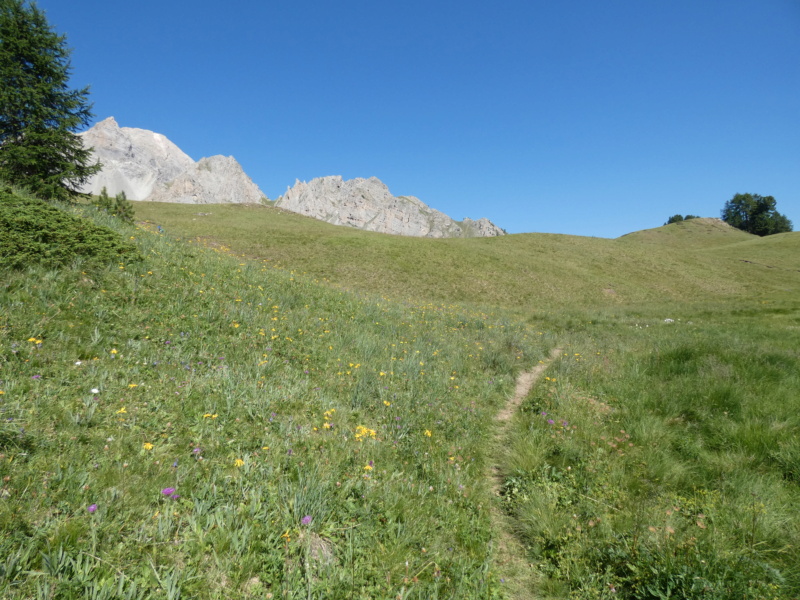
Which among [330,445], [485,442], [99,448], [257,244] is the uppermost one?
[257,244]

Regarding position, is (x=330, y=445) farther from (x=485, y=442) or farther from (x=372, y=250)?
(x=372, y=250)

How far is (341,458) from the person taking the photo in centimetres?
471

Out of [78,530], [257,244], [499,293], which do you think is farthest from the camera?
[257,244]

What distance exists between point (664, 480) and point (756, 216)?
16596 cm

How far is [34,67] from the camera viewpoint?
57.0ft

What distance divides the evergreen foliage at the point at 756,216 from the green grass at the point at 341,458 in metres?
154

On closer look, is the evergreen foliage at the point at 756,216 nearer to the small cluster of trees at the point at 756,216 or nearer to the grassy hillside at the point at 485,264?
the small cluster of trees at the point at 756,216

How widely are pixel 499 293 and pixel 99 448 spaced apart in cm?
3071

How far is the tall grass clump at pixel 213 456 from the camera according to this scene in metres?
2.88

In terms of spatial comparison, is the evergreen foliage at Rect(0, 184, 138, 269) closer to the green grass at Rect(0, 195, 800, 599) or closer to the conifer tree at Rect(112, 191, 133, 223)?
the green grass at Rect(0, 195, 800, 599)

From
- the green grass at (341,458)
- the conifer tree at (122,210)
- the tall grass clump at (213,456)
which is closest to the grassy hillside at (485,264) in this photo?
the conifer tree at (122,210)

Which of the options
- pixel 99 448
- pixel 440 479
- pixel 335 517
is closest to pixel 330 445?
pixel 335 517

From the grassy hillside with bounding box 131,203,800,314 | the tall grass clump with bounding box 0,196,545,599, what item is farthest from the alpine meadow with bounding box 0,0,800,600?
the grassy hillside with bounding box 131,203,800,314

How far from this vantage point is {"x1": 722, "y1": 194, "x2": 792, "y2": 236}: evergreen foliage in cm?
11119
